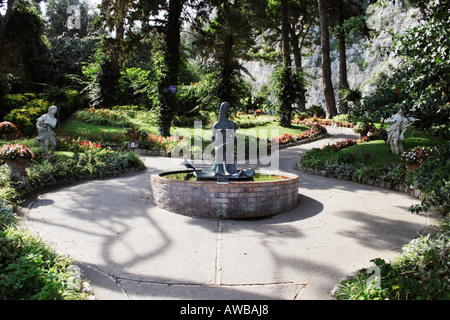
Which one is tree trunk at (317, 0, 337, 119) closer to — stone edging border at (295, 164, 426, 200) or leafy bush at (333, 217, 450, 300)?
stone edging border at (295, 164, 426, 200)

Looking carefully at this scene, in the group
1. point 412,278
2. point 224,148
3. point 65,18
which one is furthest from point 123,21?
point 65,18

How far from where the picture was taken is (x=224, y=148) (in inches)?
270

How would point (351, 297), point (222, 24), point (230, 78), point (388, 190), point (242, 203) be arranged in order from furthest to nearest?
point (222, 24)
point (230, 78)
point (388, 190)
point (242, 203)
point (351, 297)

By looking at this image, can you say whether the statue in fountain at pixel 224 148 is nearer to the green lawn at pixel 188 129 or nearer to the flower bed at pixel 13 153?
the flower bed at pixel 13 153

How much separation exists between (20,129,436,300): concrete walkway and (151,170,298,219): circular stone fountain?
233 mm

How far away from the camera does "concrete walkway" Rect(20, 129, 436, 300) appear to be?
3416 mm

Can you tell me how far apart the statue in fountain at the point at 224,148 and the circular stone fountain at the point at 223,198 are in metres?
0.77

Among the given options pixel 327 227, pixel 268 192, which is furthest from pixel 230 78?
pixel 327 227

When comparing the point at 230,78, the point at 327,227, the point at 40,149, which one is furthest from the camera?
the point at 230,78

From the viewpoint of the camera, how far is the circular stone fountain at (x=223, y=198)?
5.94m

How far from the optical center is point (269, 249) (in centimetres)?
444

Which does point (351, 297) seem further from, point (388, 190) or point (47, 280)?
point (388, 190)
